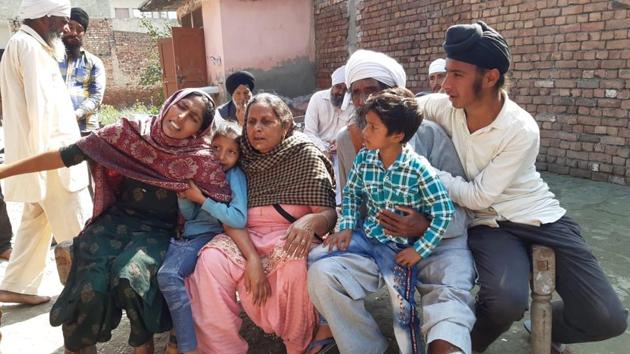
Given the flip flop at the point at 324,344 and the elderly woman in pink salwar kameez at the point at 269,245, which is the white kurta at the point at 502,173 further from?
the flip flop at the point at 324,344

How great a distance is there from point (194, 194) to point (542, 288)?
1.71 m

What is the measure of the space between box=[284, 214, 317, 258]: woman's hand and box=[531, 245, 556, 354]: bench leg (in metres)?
1.04

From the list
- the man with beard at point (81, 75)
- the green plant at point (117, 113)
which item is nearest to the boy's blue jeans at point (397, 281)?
the man with beard at point (81, 75)

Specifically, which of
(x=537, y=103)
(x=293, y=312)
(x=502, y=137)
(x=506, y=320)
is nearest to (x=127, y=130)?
(x=293, y=312)

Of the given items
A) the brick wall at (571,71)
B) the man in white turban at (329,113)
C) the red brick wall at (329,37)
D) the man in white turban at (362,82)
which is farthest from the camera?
the red brick wall at (329,37)

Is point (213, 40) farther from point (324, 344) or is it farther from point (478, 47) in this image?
point (324, 344)

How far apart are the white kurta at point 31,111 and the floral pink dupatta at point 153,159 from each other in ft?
2.43

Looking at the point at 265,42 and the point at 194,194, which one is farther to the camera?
the point at 265,42

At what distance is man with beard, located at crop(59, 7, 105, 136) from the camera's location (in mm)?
4043

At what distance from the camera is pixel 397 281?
2.08m

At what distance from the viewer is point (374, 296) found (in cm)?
307

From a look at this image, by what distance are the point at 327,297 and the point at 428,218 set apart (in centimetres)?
60

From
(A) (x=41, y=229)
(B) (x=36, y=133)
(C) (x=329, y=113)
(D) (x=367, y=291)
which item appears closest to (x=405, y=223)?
(D) (x=367, y=291)

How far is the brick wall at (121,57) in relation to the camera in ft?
61.4
